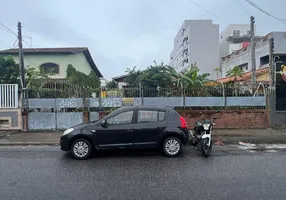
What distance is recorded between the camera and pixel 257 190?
451 cm

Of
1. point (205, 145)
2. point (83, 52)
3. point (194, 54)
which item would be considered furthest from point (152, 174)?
point (194, 54)

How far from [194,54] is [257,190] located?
55.4 m

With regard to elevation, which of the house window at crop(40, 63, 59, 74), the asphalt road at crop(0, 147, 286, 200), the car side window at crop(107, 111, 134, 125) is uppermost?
the house window at crop(40, 63, 59, 74)

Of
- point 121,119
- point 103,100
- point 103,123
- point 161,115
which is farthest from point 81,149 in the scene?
point 103,100

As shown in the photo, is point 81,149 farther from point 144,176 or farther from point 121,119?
point 144,176

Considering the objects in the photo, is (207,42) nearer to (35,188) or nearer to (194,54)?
(194,54)

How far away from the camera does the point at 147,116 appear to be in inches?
291

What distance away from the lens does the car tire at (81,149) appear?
274 inches

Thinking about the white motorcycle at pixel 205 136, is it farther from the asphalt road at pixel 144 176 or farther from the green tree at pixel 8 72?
the green tree at pixel 8 72

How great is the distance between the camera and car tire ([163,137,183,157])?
718 cm

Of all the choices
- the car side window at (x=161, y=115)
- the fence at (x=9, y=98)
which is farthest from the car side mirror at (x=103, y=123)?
the fence at (x=9, y=98)

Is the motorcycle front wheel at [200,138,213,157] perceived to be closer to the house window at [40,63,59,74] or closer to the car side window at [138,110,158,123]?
the car side window at [138,110,158,123]

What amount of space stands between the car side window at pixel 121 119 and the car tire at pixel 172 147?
1272 mm

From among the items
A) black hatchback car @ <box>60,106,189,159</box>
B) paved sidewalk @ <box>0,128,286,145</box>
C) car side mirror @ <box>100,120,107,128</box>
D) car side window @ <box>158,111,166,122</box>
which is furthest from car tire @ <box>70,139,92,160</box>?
paved sidewalk @ <box>0,128,286,145</box>
